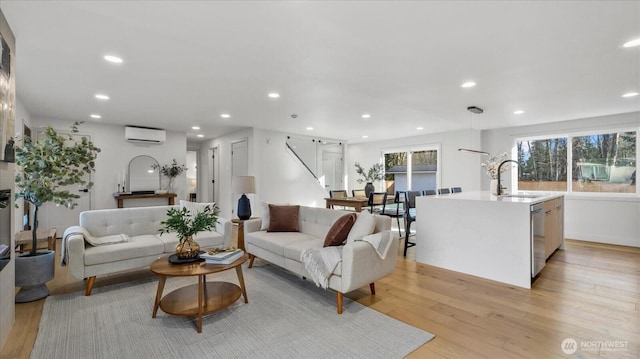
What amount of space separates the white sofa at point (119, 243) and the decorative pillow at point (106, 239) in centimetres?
1

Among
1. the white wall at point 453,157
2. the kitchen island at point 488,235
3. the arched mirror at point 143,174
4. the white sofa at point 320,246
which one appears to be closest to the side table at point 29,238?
the white sofa at point 320,246

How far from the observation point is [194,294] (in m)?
2.68

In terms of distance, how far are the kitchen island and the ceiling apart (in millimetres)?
1471

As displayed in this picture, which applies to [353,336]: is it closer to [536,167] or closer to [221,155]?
[536,167]

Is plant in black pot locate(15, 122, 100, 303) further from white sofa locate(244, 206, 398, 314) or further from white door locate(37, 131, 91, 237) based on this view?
white door locate(37, 131, 91, 237)

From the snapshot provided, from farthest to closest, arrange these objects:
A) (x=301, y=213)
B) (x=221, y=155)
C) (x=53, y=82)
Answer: (x=221, y=155) → (x=301, y=213) → (x=53, y=82)

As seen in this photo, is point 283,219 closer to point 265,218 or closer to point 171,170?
point 265,218

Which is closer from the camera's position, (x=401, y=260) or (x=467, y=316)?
(x=467, y=316)

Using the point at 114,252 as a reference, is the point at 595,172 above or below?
above

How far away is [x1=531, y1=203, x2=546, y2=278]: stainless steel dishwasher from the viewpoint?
318 cm

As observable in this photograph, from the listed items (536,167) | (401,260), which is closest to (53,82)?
(401,260)

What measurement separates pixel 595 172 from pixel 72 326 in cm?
794

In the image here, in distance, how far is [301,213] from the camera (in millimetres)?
3973

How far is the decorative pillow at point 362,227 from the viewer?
2.84 metres
